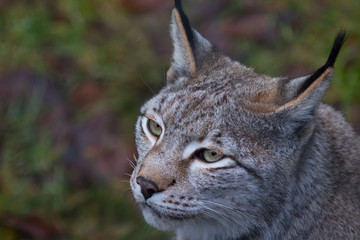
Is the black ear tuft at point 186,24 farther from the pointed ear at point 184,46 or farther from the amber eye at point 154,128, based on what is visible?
the amber eye at point 154,128

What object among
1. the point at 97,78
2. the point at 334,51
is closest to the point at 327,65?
the point at 334,51

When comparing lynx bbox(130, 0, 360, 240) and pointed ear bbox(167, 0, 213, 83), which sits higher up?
pointed ear bbox(167, 0, 213, 83)

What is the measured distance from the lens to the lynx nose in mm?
3857

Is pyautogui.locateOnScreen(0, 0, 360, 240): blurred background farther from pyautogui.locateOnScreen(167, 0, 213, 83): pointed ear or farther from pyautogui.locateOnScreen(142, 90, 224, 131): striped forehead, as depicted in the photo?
pyautogui.locateOnScreen(142, 90, 224, 131): striped forehead

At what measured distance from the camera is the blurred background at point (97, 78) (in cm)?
655

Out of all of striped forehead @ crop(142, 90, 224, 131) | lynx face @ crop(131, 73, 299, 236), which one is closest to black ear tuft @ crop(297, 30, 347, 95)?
lynx face @ crop(131, 73, 299, 236)

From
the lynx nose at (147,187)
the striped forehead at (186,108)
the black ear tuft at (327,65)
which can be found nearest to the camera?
the black ear tuft at (327,65)

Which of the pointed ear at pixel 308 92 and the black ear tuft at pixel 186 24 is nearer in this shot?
the pointed ear at pixel 308 92

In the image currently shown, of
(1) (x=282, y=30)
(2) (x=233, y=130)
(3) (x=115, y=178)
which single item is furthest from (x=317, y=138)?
(1) (x=282, y=30)

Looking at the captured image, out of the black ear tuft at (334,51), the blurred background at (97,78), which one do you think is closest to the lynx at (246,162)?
the black ear tuft at (334,51)

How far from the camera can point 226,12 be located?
797cm

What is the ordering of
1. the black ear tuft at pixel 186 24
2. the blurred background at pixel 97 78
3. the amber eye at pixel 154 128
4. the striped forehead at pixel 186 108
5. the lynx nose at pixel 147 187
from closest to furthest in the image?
the lynx nose at pixel 147 187 < the striped forehead at pixel 186 108 < the amber eye at pixel 154 128 < the black ear tuft at pixel 186 24 < the blurred background at pixel 97 78

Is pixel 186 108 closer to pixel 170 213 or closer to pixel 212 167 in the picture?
pixel 212 167

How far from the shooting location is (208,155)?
3953 millimetres
